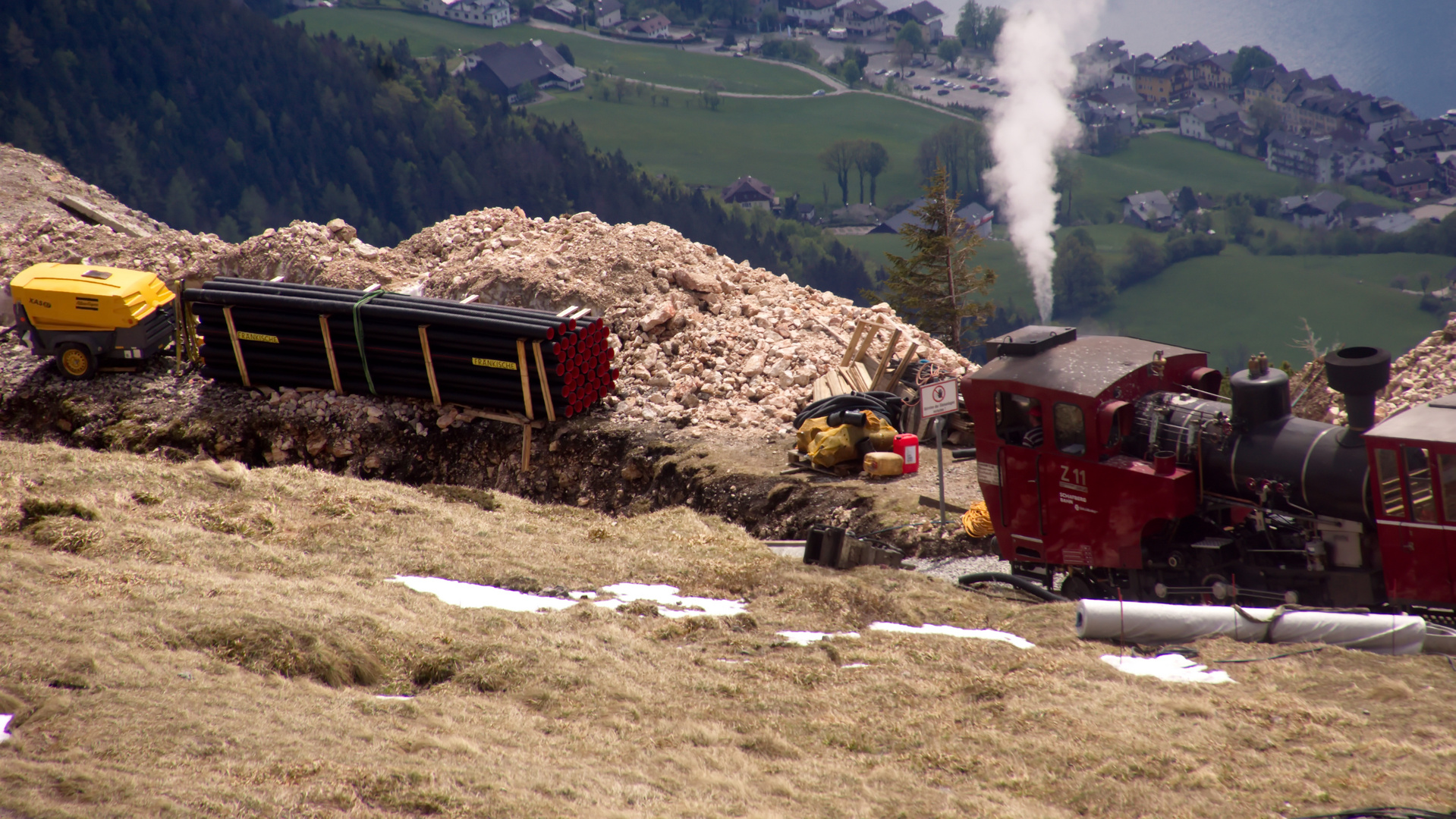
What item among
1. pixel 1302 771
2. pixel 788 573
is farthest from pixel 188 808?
pixel 788 573

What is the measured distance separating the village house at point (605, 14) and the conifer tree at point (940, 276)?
131615 mm

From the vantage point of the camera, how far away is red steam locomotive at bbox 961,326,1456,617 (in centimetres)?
852

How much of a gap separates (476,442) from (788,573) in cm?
865

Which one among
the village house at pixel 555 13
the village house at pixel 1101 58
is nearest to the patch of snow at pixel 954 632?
the village house at pixel 555 13

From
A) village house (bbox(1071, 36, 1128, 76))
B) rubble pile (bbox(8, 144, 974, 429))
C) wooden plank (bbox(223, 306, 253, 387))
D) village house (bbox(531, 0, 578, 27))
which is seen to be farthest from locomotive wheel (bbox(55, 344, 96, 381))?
village house (bbox(1071, 36, 1128, 76))

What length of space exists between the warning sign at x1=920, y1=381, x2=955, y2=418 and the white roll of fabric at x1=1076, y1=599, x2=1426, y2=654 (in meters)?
4.29

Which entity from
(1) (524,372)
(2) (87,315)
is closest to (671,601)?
(1) (524,372)

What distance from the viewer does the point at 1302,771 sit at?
625cm

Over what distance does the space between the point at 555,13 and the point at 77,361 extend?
15071cm

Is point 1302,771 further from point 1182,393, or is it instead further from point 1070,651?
point 1182,393

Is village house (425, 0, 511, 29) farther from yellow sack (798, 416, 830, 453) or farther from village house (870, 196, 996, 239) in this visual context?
yellow sack (798, 416, 830, 453)

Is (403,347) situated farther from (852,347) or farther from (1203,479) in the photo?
(1203,479)

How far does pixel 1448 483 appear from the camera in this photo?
8203 mm

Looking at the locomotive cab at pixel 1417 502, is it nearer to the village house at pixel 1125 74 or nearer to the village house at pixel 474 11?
the village house at pixel 474 11
